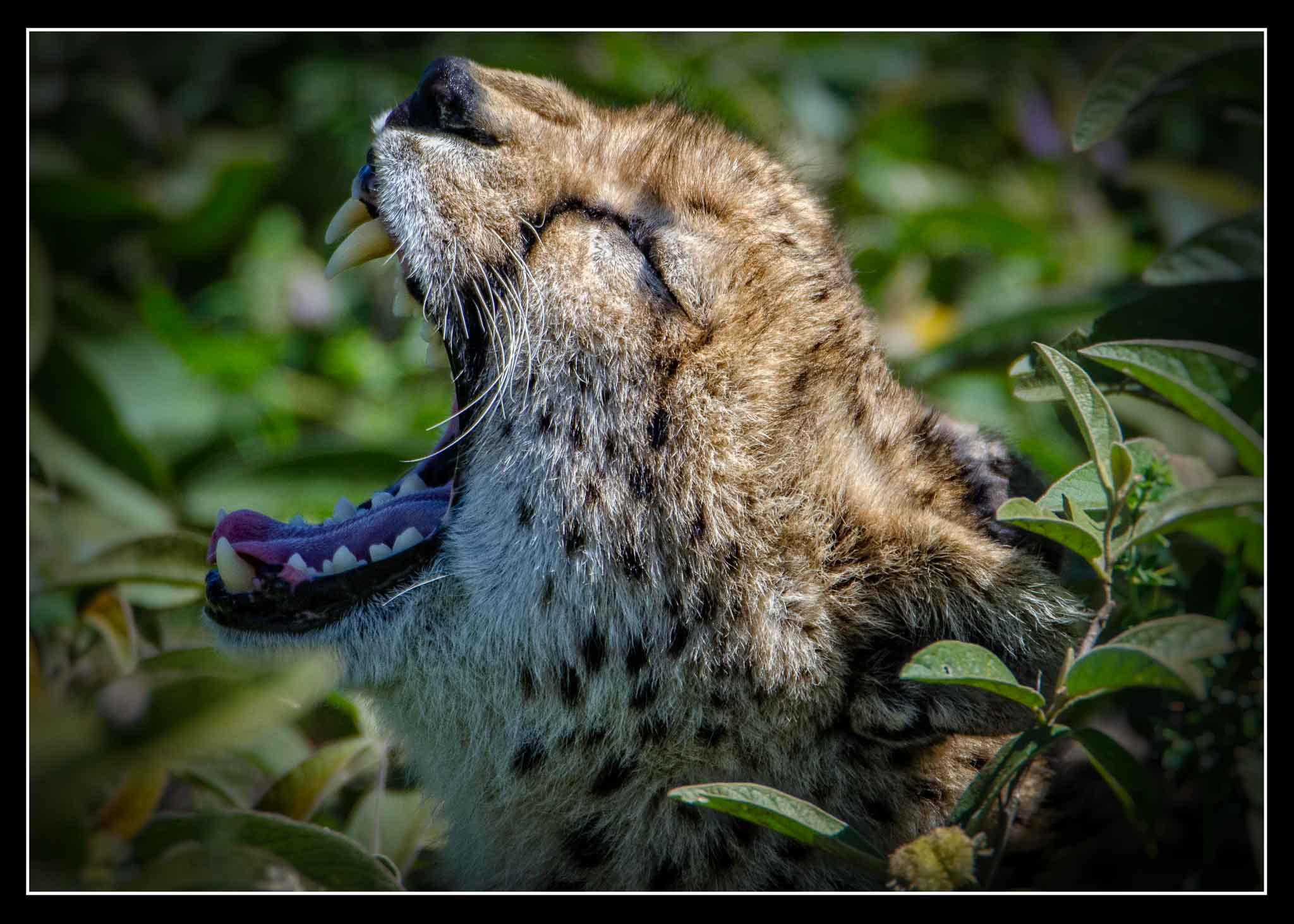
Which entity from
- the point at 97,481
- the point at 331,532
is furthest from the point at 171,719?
the point at 97,481

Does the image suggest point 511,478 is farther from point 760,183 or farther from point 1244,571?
point 1244,571

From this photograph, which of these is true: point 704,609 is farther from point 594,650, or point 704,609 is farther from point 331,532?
point 331,532

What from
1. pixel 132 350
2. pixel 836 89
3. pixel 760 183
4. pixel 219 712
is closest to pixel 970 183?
pixel 836 89

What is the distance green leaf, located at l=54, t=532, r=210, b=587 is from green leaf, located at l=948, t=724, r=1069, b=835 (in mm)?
1951

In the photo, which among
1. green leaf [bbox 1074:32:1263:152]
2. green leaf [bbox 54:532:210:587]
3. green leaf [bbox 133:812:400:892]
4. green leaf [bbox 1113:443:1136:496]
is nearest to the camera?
green leaf [bbox 1113:443:1136:496]

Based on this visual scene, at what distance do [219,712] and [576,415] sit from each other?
39.5 inches

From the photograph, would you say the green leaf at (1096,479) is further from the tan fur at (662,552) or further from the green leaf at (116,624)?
the green leaf at (116,624)

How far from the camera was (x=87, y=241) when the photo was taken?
466 centimetres

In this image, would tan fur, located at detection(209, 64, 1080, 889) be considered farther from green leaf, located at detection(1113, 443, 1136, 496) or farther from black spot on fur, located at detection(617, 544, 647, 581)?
green leaf, located at detection(1113, 443, 1136, 496)

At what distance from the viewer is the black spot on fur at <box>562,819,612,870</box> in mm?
2537

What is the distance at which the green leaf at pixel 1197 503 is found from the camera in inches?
77.7

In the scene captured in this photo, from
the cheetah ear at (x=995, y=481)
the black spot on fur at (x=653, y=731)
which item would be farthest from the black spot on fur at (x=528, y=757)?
the cheetah ear at (x=995, y=481)

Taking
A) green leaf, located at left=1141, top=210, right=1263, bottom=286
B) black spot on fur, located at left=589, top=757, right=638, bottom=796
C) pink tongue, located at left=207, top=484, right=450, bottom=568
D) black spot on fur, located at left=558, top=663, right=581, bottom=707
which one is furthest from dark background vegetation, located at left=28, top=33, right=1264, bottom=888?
black spot on fur, located at left=589, top=757, right=638, bottom=796

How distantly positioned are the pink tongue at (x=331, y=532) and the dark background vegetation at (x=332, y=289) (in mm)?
334
